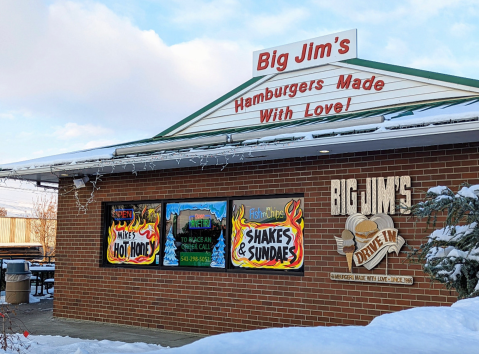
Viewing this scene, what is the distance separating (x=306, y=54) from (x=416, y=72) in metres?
2.09

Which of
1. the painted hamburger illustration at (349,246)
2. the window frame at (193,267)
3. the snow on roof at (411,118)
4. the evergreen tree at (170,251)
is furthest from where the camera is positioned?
the evergreen tree at (170,251)

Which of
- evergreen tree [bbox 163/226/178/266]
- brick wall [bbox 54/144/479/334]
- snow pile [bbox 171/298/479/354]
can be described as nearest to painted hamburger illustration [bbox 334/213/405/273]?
brick wall [bbox 54/144/479/334]

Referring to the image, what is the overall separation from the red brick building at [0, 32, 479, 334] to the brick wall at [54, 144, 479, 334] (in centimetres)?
2

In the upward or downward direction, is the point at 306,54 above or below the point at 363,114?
above

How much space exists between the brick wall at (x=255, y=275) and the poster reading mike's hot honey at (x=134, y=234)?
0.82ft

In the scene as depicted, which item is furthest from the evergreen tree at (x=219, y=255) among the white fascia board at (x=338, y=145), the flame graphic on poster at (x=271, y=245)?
the white fascia board at (x=338, y=145)

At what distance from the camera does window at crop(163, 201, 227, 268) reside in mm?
9711

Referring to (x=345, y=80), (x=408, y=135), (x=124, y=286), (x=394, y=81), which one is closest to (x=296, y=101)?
(x=345, y=80)

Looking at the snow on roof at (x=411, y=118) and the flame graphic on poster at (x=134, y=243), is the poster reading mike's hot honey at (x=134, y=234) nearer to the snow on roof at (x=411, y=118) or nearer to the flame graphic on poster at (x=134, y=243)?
the flame graphic on poster at (x=134, y=243)

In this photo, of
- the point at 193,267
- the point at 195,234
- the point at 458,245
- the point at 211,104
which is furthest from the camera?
the point at 211,104

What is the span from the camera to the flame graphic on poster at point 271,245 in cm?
887

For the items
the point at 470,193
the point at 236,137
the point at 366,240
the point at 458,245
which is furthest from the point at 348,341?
the point at 236,137

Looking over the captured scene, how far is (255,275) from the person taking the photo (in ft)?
29.7

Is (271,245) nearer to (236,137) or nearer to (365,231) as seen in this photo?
(365,231)
